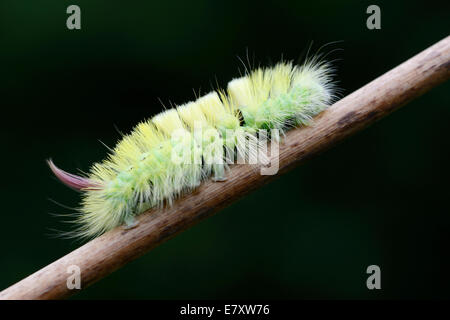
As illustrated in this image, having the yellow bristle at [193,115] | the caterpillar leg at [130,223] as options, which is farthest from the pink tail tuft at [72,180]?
the yellow bristle at [193,115]

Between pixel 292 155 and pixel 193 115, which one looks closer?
pixel 292 155

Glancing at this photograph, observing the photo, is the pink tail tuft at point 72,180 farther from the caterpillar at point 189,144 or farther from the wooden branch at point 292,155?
the wooden branch at point 292,155

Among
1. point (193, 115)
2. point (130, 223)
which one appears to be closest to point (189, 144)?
point (193, 115)

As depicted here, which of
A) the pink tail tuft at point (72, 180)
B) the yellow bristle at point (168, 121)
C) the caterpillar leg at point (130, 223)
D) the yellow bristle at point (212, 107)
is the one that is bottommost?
the caterpillar leg at point (130, 223)

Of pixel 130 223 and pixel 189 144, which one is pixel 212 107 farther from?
pixel 130 223

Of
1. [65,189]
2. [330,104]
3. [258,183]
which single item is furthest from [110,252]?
[65,189]

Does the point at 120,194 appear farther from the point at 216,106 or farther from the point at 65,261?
the point at 216,106
